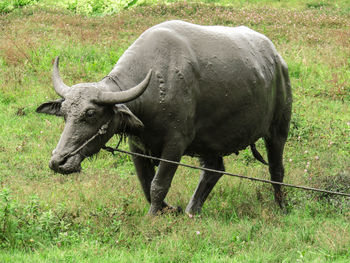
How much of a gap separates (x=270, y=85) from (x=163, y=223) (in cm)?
215

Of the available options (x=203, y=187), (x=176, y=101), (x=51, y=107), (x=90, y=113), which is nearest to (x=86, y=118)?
(x=90, y=113)

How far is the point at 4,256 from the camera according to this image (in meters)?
4.48

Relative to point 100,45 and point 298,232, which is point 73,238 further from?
point 100,45

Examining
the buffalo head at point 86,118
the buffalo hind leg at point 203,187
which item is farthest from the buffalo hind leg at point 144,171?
the buffalo head at point 86,118

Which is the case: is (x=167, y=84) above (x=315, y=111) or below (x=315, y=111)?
above

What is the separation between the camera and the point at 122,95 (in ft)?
14.9

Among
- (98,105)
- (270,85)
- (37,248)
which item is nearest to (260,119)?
(270,85)

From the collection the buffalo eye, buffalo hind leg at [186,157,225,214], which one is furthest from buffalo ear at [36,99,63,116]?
buffalo hind leg at [186,157,225,214]

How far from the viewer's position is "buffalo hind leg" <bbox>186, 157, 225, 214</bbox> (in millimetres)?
6066

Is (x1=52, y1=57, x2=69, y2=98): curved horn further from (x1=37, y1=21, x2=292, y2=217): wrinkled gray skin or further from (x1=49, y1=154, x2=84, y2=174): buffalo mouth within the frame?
(x1=49, y1=154, x2=84, y2=174): buffalo mouth

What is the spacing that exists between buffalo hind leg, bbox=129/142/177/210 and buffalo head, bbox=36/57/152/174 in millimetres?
922

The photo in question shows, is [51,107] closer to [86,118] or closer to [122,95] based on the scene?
[86,118]

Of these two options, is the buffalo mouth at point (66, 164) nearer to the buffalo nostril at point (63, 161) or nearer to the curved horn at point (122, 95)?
the buffalo nostril at point (63, 161)

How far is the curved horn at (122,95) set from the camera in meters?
4.49
